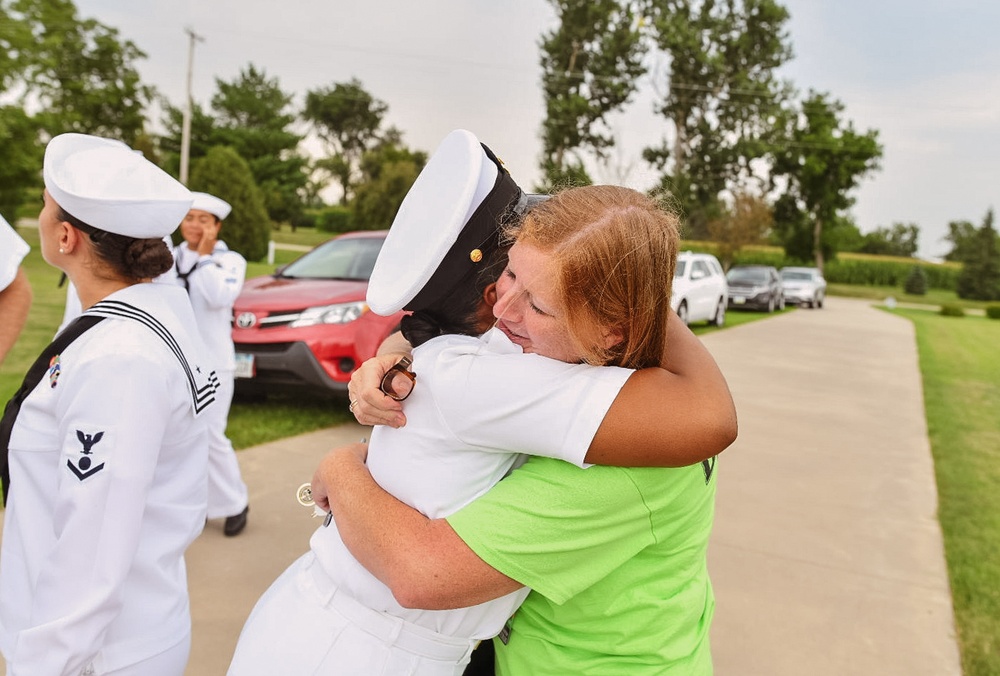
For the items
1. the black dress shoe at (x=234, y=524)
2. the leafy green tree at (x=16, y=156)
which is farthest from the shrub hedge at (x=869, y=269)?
the black dress shoe at (x=234, y=524)

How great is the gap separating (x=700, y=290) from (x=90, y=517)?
1657 cm

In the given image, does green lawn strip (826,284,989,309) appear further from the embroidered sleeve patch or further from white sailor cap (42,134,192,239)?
the embroidered sleeve patch

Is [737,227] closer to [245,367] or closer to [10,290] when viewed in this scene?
[245,367]

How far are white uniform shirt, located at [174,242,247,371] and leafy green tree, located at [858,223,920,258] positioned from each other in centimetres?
9537

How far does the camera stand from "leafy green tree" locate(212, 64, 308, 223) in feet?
169

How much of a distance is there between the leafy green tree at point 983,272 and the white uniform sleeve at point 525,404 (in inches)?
2596

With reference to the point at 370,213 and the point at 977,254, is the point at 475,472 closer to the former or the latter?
the point at 370,213

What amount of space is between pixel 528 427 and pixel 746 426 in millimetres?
7106

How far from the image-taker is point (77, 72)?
119 feet

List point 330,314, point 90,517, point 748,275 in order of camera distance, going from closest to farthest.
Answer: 1. point 90,517
2. point 330,314
3. point 748,275

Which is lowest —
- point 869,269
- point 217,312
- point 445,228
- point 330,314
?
point 869,269

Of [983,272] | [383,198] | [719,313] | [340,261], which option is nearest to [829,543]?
[340,261]

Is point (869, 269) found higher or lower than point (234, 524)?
lower

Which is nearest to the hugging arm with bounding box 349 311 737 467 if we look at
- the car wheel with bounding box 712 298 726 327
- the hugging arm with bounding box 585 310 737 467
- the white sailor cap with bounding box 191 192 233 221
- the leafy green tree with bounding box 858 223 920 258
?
the hugging arm with bounding box 585 310 737 467
